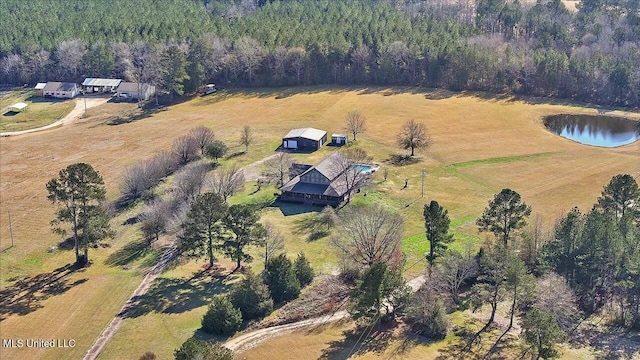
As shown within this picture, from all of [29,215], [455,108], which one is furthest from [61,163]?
[455,108]

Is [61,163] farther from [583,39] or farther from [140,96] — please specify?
[583,39]

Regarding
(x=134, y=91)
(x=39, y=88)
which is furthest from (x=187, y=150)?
(x=39, y=88)

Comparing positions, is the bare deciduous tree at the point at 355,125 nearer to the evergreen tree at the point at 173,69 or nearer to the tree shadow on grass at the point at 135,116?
the tree shadow on grass at the point at 135,116

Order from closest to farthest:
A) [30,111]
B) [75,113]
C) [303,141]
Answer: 1. [303,141]
2. [75,113]
3. [30,111]

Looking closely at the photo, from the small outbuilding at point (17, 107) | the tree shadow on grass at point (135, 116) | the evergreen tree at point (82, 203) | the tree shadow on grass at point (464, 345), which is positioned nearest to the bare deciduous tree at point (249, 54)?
the tree shadow on grass at point (135, 116)

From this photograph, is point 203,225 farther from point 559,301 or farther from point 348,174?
point 559,301

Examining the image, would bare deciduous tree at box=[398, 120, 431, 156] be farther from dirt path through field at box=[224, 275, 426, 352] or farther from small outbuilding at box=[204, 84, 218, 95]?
small outbuilding at box=[204, 84, 218, 95]

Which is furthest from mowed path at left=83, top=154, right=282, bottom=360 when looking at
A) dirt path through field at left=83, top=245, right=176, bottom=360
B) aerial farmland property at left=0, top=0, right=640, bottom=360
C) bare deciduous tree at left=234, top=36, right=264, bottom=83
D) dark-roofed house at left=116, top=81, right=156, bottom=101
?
bare deciduous tree at left=234, top=36, right=264, bottom=83
